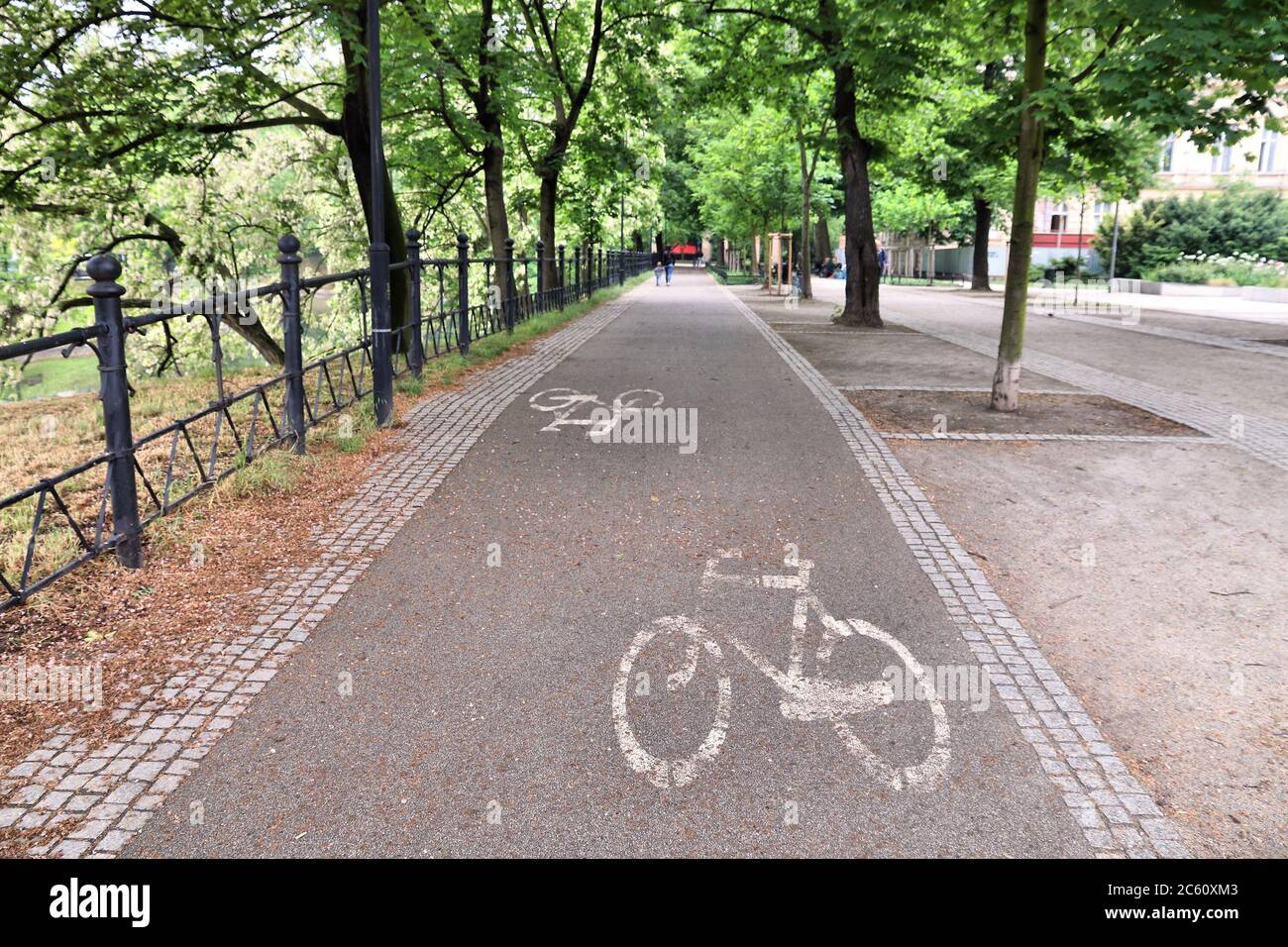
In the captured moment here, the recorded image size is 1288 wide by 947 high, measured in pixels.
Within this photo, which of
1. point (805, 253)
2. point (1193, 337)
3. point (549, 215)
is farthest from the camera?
point (805, 253)

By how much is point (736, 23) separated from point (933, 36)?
6684mm

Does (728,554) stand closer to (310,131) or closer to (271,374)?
(271,374)

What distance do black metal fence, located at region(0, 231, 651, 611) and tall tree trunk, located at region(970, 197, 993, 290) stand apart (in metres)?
32.0

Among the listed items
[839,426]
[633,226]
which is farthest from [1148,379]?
[633,226]

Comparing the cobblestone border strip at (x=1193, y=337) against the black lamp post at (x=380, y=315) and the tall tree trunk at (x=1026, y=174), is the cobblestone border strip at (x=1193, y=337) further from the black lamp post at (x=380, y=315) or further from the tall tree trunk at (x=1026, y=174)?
the black lamp post at (x=380, y=315)

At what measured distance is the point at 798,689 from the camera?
445 cm

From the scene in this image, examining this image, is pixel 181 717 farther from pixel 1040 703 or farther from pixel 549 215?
pixel 549 215

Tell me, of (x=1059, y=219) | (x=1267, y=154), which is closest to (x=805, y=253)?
(x=1267, y=154)

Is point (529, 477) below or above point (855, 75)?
below

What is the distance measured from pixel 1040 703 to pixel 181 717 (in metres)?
3.75

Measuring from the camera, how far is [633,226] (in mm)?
65125

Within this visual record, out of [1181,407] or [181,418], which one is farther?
[1181,407]

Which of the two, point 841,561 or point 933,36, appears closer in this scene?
point 841,561

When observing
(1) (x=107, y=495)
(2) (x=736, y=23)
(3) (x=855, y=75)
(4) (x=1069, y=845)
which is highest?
(2) (x=736, y=23)
